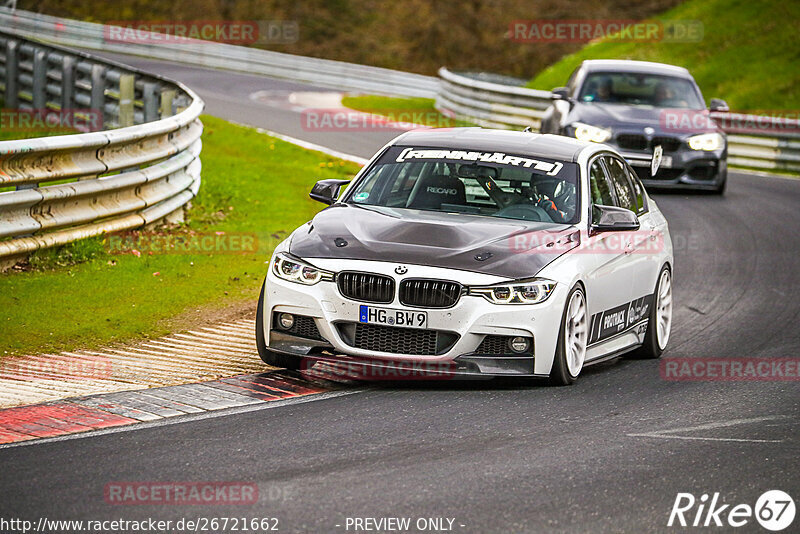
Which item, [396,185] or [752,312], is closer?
[396,185]

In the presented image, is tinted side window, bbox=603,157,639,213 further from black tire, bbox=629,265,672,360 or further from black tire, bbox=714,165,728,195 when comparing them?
black tire, bbox=714,165,728,195

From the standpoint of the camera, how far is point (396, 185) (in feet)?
31.2

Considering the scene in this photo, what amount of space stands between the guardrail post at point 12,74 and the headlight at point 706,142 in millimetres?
11010

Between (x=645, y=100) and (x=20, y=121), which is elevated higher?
(x=645, y=100)

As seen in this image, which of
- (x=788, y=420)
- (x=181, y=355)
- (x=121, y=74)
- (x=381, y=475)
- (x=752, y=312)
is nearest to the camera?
(x=381, y=475)

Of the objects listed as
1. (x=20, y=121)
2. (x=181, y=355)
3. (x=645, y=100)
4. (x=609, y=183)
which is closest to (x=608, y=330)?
(x=609, y=183)

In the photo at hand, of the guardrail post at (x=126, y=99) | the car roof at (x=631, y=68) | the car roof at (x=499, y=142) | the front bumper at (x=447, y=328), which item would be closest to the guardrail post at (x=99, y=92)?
the guardrail post at (x=126, y=99)

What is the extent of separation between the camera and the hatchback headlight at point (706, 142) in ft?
61.9

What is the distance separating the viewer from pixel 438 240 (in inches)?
332

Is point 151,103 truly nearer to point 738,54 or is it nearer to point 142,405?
point 142,405

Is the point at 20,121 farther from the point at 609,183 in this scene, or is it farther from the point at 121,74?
the point at 609,183

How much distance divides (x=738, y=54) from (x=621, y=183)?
26431 millimetres

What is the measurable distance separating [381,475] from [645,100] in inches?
564

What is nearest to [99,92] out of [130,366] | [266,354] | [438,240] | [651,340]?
[130,366]
